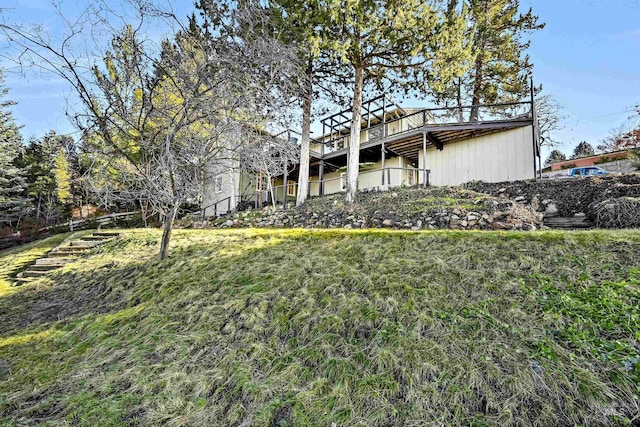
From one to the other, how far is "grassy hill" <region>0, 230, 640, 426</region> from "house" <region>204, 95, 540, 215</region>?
4.83 metres

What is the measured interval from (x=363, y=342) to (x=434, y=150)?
43.9 feet

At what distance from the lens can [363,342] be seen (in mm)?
3135

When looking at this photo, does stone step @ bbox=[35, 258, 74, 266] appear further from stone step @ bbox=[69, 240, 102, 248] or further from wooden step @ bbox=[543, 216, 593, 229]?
wooden step @ bbox=[543, 216, 593, 229]

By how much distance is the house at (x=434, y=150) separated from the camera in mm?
12047

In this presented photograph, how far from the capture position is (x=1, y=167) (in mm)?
18250

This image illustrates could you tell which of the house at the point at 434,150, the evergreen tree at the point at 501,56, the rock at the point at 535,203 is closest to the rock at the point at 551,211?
the rock at the point at 535,203

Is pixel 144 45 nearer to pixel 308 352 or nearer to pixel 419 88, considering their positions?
pixel 308 352

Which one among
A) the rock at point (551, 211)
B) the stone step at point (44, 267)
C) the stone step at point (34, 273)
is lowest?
the stone step at point (34, 273)

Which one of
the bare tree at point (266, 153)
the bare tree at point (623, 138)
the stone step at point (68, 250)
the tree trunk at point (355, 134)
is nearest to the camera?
the bare tree at point (266, 153)

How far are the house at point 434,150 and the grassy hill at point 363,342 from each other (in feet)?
15.9

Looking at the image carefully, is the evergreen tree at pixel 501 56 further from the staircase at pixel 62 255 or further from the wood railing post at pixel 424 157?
the staircase at pixel 62 255

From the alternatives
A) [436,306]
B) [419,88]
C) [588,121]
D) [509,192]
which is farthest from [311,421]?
[588,121]

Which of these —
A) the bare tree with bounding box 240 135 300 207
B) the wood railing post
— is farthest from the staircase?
the wood railing post

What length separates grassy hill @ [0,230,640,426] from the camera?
2.41 m
